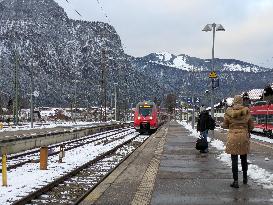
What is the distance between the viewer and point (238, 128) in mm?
11547

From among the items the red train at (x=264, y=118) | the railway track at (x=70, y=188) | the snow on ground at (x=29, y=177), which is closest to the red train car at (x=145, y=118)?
the red train at (x=264, y=118)

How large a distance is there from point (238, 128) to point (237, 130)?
0.17 feet

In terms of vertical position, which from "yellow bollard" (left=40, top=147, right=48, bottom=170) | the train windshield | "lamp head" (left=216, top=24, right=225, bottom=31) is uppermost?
"lamp head" (left=216, top=24, right=225, bottom=31)

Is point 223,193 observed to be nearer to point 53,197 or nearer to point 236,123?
point 236,123

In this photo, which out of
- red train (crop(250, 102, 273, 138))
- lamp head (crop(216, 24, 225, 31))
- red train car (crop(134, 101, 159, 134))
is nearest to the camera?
lamp head (crop(216, 24, 225, 31))

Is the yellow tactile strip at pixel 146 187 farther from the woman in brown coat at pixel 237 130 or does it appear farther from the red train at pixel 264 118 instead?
the red train at pixel 264 118

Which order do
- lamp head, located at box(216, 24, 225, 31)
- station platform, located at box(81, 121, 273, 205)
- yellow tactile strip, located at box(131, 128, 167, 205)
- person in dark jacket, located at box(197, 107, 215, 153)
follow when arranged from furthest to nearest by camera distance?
lamp head, located at box(216, 24, 225, 31) < person in dark jacket, located at box(197, 107, 215, 153) < station platform, located at box(81, 121, 273, 205) < yellow tactile strip, located at box(131, 128, 167, 205)

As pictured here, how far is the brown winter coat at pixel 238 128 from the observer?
1148 cm

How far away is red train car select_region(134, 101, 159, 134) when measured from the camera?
50.1 metres

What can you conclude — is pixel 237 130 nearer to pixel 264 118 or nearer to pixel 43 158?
pixel 43 158

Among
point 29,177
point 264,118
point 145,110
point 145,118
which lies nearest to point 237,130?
point 29,177

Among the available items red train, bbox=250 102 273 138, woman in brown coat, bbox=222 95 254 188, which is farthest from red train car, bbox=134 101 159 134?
woman in brown coat, bbox=222 95 254 188

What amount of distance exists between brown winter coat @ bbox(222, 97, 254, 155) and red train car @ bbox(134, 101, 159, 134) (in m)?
38.4

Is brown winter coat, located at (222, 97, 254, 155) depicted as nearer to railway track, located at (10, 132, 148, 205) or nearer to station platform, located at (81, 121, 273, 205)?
station platform, located at (81, 121, 273, 205)
